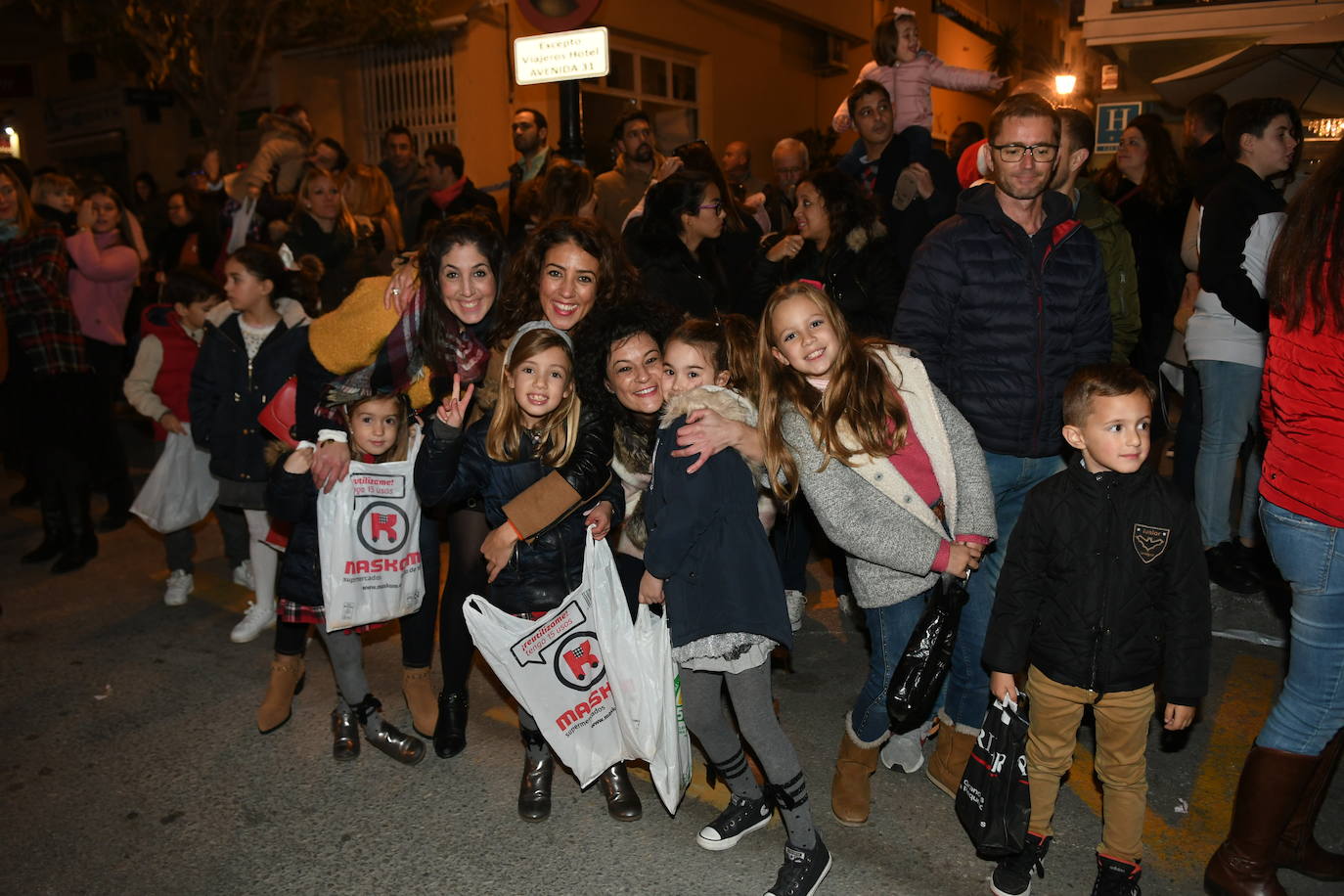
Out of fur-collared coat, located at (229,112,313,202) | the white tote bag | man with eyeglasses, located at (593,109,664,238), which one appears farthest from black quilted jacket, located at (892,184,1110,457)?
fur-collared coat, located at (229,112,313,202)

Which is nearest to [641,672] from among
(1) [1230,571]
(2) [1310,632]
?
(2) [1310,632]

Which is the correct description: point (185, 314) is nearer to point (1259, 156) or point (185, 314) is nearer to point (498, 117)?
point (1259, 156)

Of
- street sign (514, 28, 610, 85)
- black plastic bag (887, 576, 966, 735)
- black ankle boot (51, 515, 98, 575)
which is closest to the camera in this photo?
black plastic bag (887, 576, 966, 735)

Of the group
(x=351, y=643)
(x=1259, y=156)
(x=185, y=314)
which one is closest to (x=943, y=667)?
(x=351, y=643)

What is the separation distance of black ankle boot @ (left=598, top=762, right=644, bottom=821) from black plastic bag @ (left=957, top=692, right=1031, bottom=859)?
1.20 metres

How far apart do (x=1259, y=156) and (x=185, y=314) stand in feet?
18.8

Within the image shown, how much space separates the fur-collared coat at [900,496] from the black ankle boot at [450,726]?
1696mm

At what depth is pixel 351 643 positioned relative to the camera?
12.6 feet

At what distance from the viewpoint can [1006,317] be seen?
3.40 metres

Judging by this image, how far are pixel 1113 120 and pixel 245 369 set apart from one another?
30.1 feet

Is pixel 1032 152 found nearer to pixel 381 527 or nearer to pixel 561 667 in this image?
pixel 561 667

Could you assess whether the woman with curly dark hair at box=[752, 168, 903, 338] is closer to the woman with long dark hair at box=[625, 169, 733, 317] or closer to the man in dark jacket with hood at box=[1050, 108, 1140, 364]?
the woman with long dark hair at box=[625, 169, 733, 317]

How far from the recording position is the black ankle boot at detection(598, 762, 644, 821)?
11.2 feet

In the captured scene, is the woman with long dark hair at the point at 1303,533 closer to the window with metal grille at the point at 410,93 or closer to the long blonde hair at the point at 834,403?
the long blonde hair at the point at 834,403
